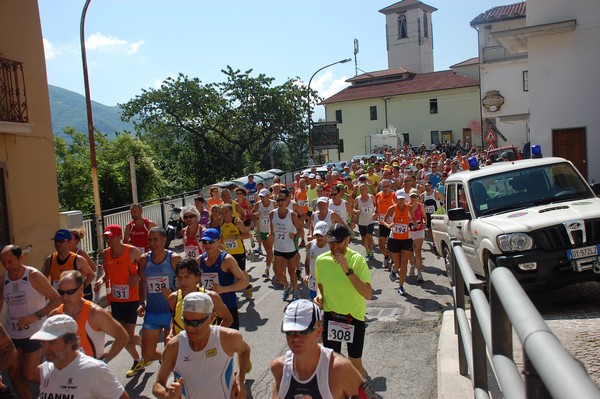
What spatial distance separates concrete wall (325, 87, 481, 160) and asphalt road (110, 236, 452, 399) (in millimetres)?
53342

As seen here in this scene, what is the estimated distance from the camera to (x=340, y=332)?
5.73m

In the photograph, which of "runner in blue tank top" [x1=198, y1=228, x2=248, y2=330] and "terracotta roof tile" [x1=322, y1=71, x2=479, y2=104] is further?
"terracotta roof tile" [x1=322, y1=71, x2=479, y2=104]

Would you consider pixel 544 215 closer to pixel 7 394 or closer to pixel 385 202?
pixel 385 202

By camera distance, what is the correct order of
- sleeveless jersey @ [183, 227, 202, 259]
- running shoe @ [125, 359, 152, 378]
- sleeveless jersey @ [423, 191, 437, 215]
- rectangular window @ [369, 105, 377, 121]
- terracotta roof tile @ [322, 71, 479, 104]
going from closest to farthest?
running shoe @ [125, 359, 152, 378], sleeveless jersey @ [183, 227, 202, 259], sleeveless jersey @ [423, 191, 437, 215], terracotta roof tile @ [322, 71, 479, 104], rectangular window @ [369, 105, 377, 121]

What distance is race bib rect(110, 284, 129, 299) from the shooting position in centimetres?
727

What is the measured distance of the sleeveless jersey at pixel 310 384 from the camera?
3.51 metres

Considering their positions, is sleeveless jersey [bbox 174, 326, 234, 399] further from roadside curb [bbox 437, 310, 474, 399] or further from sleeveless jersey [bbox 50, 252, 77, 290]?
sleeveless jersey [bbox 50, 252, 77, 290]

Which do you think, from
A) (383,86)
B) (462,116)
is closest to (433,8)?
(383,86)

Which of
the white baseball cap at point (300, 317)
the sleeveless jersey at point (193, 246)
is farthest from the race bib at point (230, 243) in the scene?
the white baseball cap at point (300, 317)

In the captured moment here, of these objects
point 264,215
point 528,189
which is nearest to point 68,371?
point 528,189

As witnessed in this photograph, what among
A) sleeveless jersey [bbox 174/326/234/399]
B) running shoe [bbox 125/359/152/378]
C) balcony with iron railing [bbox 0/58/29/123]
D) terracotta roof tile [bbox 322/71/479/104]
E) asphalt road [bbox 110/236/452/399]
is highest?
terracotta roof tile [bbox 322/71/479/104]

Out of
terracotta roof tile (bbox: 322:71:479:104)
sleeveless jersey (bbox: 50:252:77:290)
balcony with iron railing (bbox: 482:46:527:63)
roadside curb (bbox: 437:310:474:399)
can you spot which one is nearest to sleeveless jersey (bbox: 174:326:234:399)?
roadside curb (bbox: 437:310:474:399)

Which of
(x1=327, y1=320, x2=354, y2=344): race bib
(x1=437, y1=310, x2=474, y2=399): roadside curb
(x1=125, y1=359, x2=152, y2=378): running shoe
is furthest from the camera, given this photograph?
(x1=125, y1=359, x2=152, y2=378): running shoe

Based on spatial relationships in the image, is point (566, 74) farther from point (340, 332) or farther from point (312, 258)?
point (340, 332)
